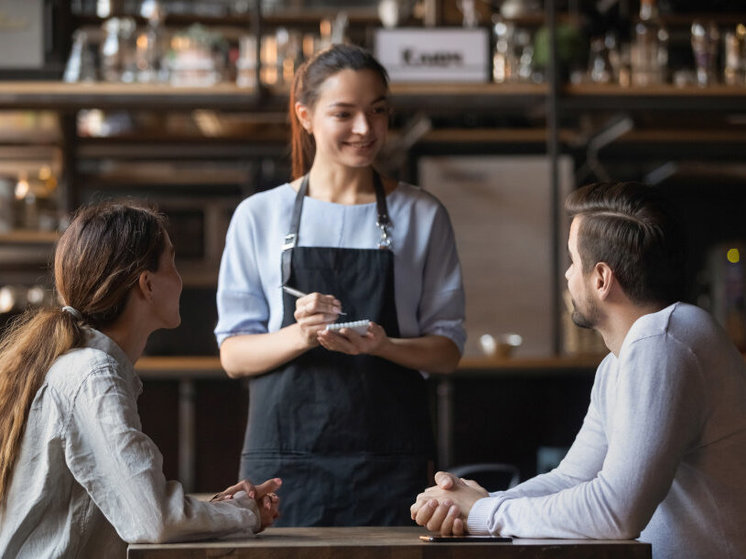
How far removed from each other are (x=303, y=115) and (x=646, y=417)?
1.17 m

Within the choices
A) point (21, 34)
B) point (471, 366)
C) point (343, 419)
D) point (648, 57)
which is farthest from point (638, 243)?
point (21, 34)

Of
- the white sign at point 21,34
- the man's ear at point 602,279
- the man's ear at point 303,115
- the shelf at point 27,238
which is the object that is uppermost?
the white sign at point 21,34

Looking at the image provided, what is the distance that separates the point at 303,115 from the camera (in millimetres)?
2377

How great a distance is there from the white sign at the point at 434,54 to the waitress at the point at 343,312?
83.5 inches

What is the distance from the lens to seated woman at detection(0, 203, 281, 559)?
146cm

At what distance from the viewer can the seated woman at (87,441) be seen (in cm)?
146

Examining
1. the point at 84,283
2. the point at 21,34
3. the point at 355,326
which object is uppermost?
the point at 21,34

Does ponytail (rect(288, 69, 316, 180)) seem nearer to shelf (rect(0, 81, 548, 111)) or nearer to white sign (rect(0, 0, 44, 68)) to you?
shelf (rect(0, 81, 548, 111))

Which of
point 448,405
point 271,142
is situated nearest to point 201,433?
point 448,405

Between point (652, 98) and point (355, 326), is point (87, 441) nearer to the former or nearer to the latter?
point (355, 326)

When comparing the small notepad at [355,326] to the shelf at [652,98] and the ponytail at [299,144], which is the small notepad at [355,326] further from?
the shelf at [652,98]

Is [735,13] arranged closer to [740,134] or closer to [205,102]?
[740,134]

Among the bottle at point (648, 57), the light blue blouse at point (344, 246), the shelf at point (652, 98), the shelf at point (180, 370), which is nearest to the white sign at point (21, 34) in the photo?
the shelf at point (180, 370)

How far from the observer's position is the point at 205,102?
445 centimetres
